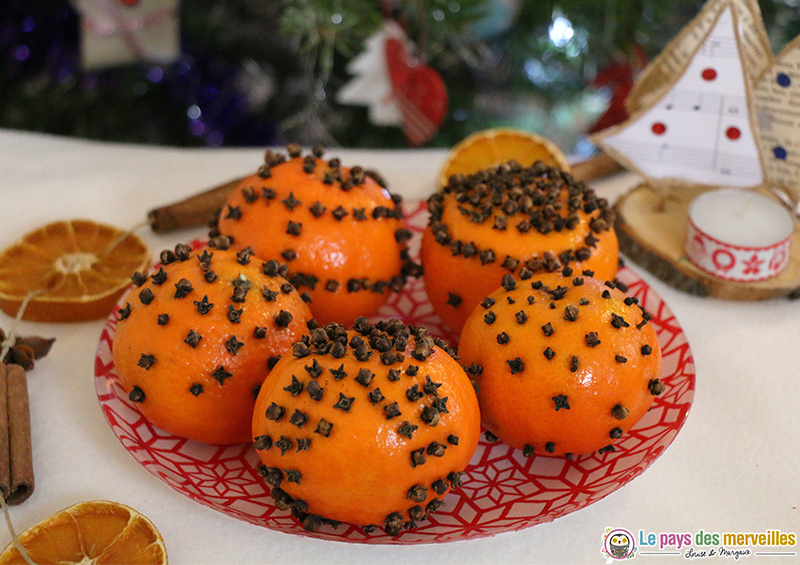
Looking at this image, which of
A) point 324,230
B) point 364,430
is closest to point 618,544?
point 364,430

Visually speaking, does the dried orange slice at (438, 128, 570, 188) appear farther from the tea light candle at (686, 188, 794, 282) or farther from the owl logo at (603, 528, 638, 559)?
the owl logo at (603, 528, 638, 559)

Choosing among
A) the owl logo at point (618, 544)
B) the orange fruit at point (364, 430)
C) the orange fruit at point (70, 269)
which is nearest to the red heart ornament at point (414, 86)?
the orange fruit at point (70, 269)

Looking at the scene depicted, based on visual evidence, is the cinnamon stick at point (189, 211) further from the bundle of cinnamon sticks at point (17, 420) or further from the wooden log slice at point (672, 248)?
the wooden log slice at point (672, 248)

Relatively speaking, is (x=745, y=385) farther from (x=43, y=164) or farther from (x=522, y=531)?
(x=43, y=164)

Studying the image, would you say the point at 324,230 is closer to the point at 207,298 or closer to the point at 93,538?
the point at 207,298

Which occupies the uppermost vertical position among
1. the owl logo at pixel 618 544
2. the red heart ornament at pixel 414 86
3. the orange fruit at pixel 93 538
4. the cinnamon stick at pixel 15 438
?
the red heart ornament at pixel 414 86

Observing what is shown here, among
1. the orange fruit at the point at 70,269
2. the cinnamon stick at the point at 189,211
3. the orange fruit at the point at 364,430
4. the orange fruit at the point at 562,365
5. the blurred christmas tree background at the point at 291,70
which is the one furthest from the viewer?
the blurred christmas tree background at the point at 291,70

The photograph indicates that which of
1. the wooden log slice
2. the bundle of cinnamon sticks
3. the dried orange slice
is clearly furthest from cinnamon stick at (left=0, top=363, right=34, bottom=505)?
the wooden log slice
